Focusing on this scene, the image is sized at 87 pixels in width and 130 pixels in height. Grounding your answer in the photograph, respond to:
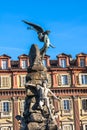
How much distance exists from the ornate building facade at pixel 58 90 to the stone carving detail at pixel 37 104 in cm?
3358

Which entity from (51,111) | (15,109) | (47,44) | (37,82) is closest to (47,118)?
(51,111)

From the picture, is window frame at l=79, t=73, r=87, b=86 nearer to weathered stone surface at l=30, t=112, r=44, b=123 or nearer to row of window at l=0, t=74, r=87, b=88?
row of window at l=0, t=74, r=87, b=88

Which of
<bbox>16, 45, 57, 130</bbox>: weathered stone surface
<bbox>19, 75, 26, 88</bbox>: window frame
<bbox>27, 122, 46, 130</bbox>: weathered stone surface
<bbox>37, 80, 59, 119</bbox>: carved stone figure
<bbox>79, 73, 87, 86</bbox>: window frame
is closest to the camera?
<bbox>27, 122, 46, 130</bbox>: weathered stone surface

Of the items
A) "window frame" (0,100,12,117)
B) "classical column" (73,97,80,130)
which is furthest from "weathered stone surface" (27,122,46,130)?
"classical column" (73,97,80,130)

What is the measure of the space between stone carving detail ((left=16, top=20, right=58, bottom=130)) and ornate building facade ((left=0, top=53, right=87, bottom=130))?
33583 millimetres

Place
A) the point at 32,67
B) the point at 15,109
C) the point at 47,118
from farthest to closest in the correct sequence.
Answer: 1. the point at 15,109
2. the point at 32,67
3. the point at 47,118

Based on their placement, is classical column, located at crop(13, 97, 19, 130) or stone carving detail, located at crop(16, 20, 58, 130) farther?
classical column, located at crop(13, 97, 19, 130)

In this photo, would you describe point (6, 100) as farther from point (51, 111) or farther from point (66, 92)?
point (51, 111)

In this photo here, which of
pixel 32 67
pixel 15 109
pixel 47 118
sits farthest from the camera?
pixel 15 109

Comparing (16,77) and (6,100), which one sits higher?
(16,77)

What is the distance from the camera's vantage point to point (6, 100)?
54188 millimetres

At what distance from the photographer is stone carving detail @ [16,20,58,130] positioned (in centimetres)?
1878

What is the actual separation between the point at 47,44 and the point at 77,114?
35.2 meters

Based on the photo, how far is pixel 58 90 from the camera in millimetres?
54906
